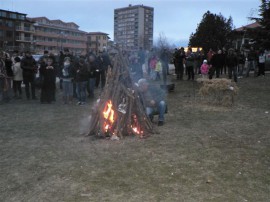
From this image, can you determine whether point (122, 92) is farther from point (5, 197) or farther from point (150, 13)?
point (150, 13)

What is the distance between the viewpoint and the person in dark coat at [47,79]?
44.8ft

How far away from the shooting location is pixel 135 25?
56250 mm

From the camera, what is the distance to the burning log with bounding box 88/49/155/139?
8102 mm

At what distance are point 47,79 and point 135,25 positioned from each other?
44008 millimetres

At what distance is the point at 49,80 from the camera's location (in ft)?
45.2

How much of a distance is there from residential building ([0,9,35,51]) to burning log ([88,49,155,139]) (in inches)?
3373

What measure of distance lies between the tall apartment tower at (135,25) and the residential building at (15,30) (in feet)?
105

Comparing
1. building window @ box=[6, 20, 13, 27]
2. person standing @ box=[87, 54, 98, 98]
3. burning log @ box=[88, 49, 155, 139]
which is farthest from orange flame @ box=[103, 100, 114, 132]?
building window @ box=[6, 20, 13, 27]

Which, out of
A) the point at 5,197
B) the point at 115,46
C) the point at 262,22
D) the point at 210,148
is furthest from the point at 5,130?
the point at 262,22

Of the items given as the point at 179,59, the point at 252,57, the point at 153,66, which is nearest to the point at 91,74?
the point at 153,66

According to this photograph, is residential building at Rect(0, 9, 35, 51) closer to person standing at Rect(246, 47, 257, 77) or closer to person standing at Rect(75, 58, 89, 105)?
person standing at Rect(246, 47, 257, 77)

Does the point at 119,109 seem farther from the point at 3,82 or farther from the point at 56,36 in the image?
the point at 56,36

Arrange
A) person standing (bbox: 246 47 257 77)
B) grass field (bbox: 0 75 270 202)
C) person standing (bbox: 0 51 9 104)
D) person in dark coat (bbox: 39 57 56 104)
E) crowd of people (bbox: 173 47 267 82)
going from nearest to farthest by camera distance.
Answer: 1. grass field (bbox: 0 75 270 202)
2. person in dark coat (bbox: 39 57 56 104)
3. person standing (bbox: 0 51 9 104)
4. crowd of people (bbox: 173 47 267 82)
5. person standing (bbox: 246 47 257 77)

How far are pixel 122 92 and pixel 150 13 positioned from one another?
3013 inches
